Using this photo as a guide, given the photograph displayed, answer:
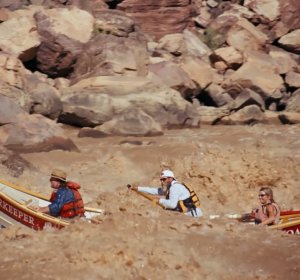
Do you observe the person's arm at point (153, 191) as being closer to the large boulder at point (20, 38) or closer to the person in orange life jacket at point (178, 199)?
the person in orange life jacket at point (178, 199)

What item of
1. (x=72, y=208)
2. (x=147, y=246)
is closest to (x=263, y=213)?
(x=147, y=246)

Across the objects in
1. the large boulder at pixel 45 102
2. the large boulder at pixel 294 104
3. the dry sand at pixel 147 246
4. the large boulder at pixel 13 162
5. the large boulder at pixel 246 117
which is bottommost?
the large boulder at pixel 294 104

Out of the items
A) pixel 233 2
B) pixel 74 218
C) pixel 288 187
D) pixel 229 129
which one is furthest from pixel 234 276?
pixel 233 2

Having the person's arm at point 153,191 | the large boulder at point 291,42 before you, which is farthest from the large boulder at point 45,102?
the large boulder at point 291,42

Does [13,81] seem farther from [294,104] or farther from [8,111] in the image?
[294,104]

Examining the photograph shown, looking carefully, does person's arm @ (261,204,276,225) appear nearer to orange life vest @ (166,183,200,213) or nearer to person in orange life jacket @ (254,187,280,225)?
person in orange life jacket @ (254,187,280,225)

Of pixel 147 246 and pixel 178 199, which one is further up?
pixel 147 246

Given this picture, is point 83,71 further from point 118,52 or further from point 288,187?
point 288,187

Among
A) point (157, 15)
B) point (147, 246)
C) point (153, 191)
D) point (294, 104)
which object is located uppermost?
point (147, 246)

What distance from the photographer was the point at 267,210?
8.23 metres

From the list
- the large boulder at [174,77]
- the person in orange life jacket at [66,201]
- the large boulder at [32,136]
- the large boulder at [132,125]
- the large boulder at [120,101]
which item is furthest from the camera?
the large boulder at [174,77]

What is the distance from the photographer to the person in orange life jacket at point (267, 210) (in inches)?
318

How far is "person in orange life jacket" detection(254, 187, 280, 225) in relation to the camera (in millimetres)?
8070

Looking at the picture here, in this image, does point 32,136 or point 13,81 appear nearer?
point 32,136
